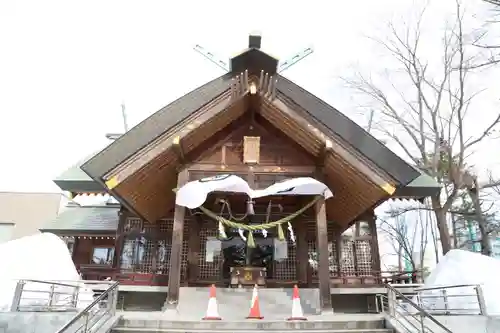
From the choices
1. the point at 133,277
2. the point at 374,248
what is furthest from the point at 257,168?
the point at 133,277

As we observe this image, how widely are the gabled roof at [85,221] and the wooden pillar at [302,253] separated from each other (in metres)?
7.91

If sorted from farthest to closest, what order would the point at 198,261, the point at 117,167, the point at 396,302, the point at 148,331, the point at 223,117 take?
1. the point at 198,261
2. the point at 223,117
3. the point at 117,167
4. the point at 396,302
5. the point at 148,331

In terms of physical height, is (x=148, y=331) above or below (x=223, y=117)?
below

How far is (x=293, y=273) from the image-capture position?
39.2 feet

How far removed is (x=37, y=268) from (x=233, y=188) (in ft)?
18.1

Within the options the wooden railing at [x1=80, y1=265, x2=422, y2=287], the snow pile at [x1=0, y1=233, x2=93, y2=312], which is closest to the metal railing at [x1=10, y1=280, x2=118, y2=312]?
the snow pile at [x1=0, y1=233, x2=93, y2=312]

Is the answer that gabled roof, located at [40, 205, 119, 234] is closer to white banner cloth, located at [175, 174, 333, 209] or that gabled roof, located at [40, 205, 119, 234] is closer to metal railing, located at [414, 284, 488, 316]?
white banner cloth, located at [175, 174, 333, 209]

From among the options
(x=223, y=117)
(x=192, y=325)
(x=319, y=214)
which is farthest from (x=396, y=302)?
(x=223, y=117)

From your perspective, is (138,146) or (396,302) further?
(138,146)

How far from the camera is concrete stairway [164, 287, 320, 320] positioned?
30.2 feet

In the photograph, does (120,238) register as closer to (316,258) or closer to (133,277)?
(133,277)

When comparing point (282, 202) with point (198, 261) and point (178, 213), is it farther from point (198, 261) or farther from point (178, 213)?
point (178, 213)

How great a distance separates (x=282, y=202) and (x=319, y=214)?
110 inches

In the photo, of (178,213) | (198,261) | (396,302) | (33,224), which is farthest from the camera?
(33,224)
